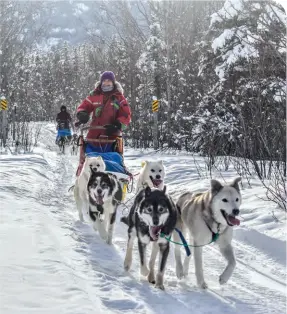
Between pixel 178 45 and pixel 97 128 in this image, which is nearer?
pixel 97 128

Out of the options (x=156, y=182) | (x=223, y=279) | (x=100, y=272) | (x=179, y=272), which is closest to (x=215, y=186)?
(x=223, y=279)

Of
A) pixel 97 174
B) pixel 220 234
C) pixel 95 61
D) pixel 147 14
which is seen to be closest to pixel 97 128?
pixel 97 174

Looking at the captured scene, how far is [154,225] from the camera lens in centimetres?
353

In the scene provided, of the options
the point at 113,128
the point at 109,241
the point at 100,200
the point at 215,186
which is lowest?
the point at 109,241

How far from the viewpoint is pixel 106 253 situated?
14.2 feet

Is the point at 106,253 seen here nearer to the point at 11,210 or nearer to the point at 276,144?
the point at 11,210

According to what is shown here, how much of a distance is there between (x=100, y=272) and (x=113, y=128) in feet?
10.4

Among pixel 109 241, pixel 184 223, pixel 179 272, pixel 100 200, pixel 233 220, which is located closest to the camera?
pixel 233 220

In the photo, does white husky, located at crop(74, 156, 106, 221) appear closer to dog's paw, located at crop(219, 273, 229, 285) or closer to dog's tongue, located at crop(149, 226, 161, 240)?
dog's tongue, located at crop(149, 226, 161, 240)

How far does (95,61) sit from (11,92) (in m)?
7.61

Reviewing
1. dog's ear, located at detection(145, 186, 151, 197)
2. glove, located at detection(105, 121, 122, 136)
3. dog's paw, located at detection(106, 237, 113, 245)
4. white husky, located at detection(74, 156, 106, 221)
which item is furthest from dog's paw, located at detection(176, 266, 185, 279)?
glove, located at detection(105, 121, 122, 136)

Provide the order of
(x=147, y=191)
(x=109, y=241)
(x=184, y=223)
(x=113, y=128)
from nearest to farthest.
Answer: (x=147, y=191) → (x=184, y=223) → (x=109, y=241) → (x=113, y=128)

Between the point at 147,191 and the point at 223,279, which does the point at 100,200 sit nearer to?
the point at 147,191

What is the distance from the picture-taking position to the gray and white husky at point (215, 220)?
353 cm
